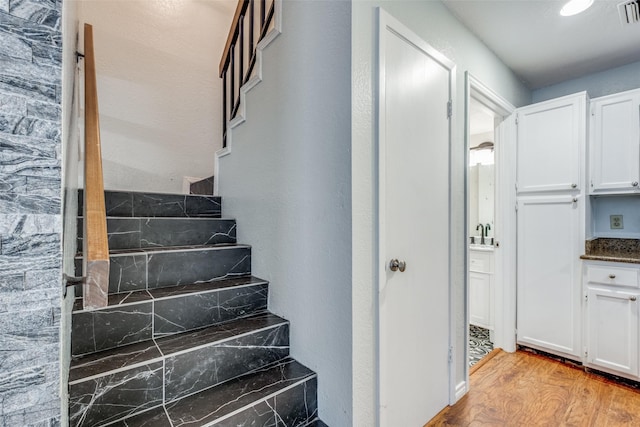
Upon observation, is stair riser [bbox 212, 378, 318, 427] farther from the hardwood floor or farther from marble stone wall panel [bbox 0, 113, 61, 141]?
marble stone wall panel [bbox 0, 113, 61, 141]

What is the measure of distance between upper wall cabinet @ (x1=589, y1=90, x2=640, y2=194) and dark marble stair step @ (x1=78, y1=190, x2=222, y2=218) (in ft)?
10.1

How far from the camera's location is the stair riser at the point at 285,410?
119 centimetres

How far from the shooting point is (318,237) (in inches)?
54.6

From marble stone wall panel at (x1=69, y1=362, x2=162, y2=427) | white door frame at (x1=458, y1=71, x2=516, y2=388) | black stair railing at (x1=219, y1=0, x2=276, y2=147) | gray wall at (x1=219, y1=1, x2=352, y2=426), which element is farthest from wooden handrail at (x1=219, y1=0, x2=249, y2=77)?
marble stone wall panel at (x1=69, y1=362, x2=162, y2=427)

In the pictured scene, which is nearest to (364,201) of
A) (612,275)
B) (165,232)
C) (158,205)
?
(165,232)

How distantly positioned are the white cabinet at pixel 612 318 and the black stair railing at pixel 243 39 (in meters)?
2.96

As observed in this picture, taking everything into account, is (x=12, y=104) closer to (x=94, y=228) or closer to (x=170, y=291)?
(x=94, y=228)

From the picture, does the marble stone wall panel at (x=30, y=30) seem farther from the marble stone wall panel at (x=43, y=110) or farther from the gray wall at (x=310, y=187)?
the gray wall at (x=310, y=187)

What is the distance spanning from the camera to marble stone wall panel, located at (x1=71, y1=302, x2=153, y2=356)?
1.24 m

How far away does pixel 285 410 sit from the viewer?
1300mm

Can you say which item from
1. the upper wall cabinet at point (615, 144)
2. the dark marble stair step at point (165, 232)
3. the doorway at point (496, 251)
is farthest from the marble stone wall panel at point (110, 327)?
the upper wall cabinet at point (615, 144)

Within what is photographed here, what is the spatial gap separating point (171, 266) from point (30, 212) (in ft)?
3.66

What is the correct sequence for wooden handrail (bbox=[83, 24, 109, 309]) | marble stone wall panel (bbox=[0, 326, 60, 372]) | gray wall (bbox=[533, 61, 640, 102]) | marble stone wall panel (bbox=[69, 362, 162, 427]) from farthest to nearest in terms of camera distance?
gray wall (bbox=[533, 61, 640, 102]), marble stone wall panel (bbox=[69, 362, 162, 427]), wooden handrail (bbox=[83, 24, 109, 309]), marble stone wall panel (bbox=[0, 326, 60, 372])

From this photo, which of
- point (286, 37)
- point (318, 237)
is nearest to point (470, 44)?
point (286, 37)
